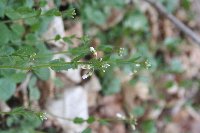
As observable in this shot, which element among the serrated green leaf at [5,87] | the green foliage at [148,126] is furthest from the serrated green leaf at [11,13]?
the green foliage at [148,126]

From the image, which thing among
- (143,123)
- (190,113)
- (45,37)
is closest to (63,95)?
(45,37)

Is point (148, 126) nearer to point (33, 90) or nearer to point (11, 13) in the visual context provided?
point (33, 90)

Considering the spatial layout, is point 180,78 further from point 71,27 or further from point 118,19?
point 71,27

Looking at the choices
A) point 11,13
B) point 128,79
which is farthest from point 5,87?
point 128,79

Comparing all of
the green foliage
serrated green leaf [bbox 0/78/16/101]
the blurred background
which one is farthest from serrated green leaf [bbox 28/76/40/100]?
the green foliage

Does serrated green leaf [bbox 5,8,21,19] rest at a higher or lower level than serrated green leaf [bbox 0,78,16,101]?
higher

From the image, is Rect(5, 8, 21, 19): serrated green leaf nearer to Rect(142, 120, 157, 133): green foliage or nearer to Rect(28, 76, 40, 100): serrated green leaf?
Rect(28, 76, 40, 100): serrated green leaf

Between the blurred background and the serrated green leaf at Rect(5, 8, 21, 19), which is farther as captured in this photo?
the blurred background

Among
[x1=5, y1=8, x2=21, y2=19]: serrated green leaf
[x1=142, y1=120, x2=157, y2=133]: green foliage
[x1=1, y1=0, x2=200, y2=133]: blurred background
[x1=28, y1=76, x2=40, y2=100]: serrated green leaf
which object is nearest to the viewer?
[x1=5, y1=8, x2=21, y2=19]: serrated green leaf
